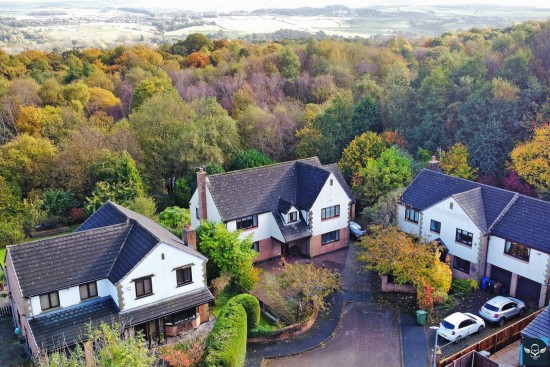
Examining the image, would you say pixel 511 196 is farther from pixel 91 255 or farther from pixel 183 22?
pixel 183 22

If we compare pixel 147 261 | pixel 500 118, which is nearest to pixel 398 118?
pixel 500 118

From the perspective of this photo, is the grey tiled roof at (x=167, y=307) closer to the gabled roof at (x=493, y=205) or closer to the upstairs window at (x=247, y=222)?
the upstairs window at (x=247, y=222)

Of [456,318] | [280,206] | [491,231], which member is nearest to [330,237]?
[280,206]

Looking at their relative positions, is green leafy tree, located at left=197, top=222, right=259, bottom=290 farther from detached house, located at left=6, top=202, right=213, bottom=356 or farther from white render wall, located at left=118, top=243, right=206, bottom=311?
white render wall, located at left=118, top=243, right=206, bottom=311

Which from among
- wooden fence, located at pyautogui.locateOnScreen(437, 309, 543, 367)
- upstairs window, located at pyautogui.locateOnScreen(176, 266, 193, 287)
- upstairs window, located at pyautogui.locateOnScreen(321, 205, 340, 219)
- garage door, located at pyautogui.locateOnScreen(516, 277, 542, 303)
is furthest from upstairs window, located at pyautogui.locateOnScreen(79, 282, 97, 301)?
garage door, located at pyautogui.locateOnScreen(516, 277, 542, 303)

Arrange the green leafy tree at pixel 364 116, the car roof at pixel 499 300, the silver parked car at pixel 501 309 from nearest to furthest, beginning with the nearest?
the silver parked car at pixel 501 309, the car roof at pixel 499 300, the green leafy tree at pixel 364 116

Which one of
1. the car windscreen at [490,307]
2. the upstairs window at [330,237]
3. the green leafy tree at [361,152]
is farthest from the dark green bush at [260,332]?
the green leafy tree at [361,152]
